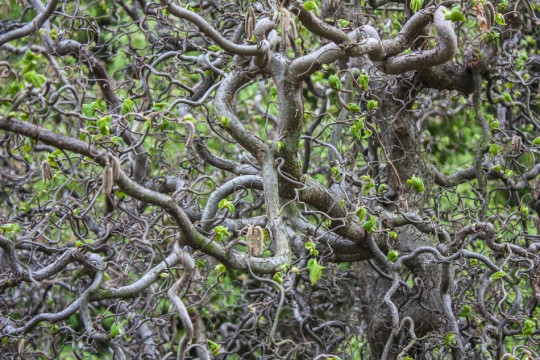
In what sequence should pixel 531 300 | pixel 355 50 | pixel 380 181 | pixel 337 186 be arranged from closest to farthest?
1. pixel 355 50
2. pixel 337 186
3. pixel 531 300
4. pixel 380 181

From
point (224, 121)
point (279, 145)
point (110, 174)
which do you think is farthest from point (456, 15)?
point (110, 174)

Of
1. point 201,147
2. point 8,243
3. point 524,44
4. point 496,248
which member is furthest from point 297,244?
point 524,44

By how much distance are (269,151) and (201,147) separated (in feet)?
3.19

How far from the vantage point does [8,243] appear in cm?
361

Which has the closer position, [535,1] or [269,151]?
[269,151]

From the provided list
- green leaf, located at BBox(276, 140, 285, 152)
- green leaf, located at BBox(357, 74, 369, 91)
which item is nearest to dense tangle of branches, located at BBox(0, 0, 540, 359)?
green leaf, located at BBox(276, 140, 285, 152)

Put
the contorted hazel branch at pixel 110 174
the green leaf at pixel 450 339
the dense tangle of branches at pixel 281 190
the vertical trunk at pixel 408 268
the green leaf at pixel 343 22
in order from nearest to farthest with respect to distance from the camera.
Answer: the contorted hazel branch at pixel 110 174 < the dense tangle of branches at pixel 281 190 < the green leaf at pixel 450 339 < the green leaf at pixel 343 22 < the vertical trunk at pixel 408 268

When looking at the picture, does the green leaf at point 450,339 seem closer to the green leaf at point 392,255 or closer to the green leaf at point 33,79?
the green leaf at point 392,255

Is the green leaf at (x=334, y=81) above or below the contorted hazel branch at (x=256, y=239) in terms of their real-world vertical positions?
above

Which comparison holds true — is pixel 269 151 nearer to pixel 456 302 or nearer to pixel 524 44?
pixel 456 302

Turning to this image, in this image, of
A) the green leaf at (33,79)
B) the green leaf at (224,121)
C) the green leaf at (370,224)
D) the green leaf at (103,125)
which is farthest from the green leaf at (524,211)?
the green leaf at (33,79)

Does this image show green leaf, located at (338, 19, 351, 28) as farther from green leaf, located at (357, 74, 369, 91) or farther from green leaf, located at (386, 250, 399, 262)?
green leaf, located at (386, 250, 399, 262)

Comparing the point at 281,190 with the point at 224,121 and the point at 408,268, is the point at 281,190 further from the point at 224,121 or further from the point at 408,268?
the point at 408,268

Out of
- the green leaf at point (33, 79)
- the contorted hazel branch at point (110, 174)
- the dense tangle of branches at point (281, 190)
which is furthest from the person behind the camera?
the dense tangle of branches at point (281, 190)
